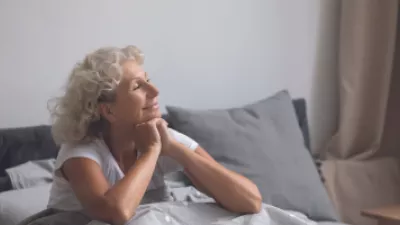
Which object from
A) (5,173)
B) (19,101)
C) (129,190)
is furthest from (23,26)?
(129,190)

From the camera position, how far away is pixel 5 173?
1939 mm

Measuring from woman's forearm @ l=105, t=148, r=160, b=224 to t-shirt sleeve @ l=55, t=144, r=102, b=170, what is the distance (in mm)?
119

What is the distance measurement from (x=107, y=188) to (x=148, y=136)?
0.20m

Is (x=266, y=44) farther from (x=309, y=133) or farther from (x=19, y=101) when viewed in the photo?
(x=19, y=101)

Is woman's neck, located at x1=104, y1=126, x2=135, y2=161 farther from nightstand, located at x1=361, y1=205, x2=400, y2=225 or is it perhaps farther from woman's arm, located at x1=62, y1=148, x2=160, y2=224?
nightstand, located at x1=361, y1=205, x2=400, y2=225

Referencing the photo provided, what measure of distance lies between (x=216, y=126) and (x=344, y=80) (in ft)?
2.72

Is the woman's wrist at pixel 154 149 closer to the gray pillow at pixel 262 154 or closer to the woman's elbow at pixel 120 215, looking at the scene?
the woman's elbow at pixel 120 215

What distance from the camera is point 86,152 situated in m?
1.63

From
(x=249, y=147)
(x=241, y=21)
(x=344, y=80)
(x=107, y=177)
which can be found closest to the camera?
(x=107, y=177)

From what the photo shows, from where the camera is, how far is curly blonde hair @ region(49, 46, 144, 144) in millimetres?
1672

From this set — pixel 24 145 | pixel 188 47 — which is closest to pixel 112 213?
pixel 24 145

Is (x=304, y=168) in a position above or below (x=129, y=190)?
below

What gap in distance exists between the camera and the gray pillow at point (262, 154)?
2088mm

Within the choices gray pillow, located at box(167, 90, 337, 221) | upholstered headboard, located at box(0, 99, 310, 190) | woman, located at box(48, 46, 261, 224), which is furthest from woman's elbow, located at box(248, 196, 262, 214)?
upholstered headboard, located at box(0, 99, 310, 190)
